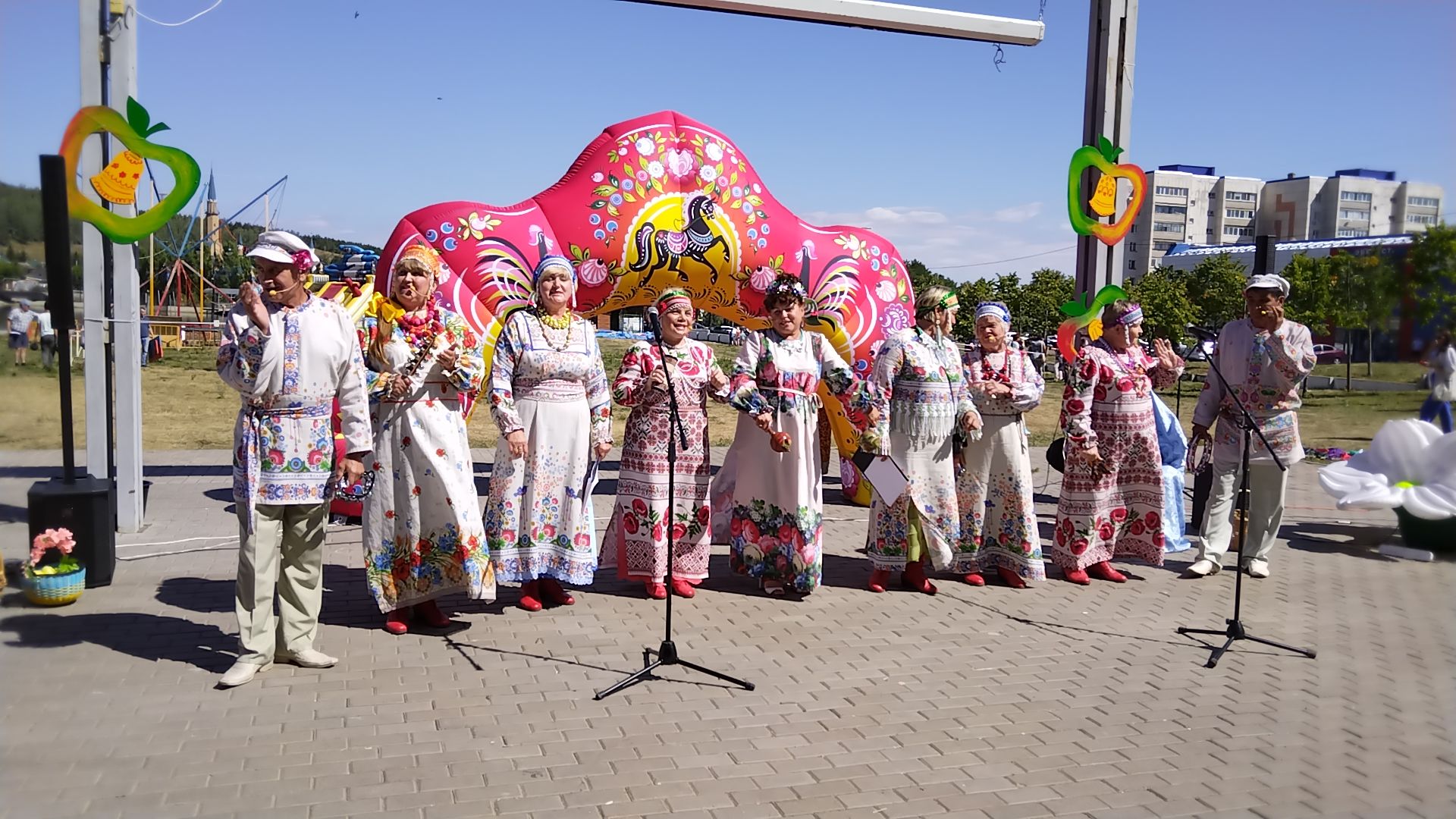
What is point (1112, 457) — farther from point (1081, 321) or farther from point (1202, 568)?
point (1202, 568)

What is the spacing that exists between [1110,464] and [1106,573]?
2.25 ft

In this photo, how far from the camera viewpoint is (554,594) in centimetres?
559

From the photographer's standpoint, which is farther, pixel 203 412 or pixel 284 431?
pixel 203 412

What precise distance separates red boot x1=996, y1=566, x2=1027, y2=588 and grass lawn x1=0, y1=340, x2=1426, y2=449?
2149mm

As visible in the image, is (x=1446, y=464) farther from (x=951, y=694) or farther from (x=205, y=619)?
(x=205, y=619)

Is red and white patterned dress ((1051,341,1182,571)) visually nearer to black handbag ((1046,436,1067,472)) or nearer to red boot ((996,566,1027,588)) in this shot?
red boot ((996,566,1027,588))

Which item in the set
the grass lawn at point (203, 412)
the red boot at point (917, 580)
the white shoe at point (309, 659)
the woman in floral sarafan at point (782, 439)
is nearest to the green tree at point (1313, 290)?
the grass lawn at point (203, 412)

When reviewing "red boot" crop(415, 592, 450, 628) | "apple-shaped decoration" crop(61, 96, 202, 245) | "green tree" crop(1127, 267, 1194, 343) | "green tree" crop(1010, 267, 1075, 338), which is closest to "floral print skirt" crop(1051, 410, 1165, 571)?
"red boot" crop(415, 592, 450, 628)

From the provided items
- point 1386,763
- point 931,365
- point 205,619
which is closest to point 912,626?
point 931,365

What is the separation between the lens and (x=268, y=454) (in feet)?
14.0

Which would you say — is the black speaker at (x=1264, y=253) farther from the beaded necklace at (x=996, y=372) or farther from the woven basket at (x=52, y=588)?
the woven basket at (x=52, y=588)

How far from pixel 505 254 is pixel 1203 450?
4930mm

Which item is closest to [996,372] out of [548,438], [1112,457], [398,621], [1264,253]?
[1112,457]

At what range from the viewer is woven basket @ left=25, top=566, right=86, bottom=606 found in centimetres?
518
